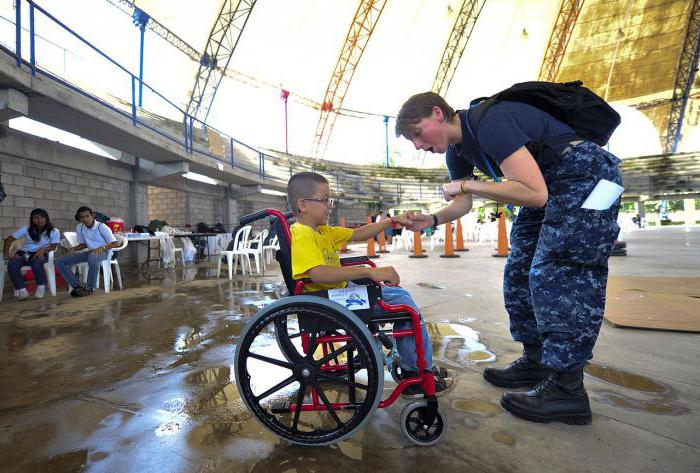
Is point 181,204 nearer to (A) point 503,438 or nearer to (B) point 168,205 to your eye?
(B) point 168,205

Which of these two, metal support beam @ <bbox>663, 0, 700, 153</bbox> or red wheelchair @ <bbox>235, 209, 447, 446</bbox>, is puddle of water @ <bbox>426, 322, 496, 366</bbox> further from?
metal support beam @ <bbox>663, 0, 700, 153</bbox>

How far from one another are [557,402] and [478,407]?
307mm

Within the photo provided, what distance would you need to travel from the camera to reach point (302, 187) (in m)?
1.69

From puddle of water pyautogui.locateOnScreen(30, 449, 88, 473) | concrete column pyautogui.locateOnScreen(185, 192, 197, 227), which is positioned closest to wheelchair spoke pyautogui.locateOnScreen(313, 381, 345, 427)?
puddle of water pyautogui.locateOnScreen(30, 449, 88, 473)

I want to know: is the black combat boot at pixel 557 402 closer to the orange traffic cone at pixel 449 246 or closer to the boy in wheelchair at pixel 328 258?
the boy in wheelchair at pixel 328 258

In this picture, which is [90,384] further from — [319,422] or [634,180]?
[634,180]

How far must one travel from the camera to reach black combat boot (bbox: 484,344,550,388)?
182 centimetres

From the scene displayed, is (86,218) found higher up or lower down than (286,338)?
higher up

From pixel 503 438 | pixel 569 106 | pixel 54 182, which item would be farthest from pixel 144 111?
pixel 503 438

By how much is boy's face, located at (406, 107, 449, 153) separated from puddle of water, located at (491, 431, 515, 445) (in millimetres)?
1161

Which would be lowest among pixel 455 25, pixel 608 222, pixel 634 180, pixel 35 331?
pixel 35 331

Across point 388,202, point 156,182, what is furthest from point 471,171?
point 388,202

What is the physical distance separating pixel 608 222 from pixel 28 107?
7.35 meters

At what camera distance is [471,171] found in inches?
79.0
